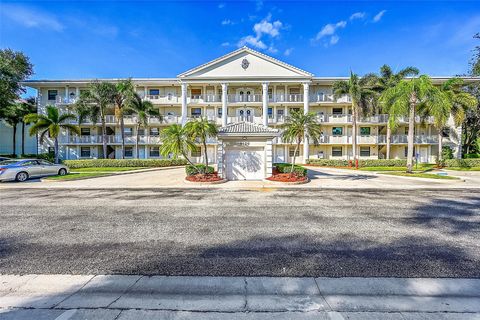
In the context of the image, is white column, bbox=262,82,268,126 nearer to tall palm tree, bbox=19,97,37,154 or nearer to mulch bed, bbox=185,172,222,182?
mulch bed, bbox=185,172,222,182

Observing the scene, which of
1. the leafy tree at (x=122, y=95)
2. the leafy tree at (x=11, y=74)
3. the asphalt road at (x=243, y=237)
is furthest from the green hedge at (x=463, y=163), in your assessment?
the leafy tree at (x=11, y=74)

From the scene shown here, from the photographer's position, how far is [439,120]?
20.6 m

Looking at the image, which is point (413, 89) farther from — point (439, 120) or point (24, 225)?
point (24, 225)

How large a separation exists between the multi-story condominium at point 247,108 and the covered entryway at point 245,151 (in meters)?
13.7

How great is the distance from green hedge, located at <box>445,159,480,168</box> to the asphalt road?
74.5 feet

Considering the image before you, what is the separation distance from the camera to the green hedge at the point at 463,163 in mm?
26875

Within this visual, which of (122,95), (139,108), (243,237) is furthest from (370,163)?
(122,95)

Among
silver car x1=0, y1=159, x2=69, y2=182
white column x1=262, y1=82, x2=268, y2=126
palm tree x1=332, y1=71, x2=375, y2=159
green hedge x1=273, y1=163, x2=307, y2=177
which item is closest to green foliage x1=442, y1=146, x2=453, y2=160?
palm tree x1=332, y1=71, x2=375, y2=159

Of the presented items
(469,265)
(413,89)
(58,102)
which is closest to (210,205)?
(469,265)

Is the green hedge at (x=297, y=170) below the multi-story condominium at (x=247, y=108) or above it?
below

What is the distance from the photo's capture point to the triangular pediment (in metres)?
31.2

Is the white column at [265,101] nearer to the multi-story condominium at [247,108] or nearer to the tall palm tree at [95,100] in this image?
the multi-story condominium at [247,108]

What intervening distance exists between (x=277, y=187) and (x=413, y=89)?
16.7 meters

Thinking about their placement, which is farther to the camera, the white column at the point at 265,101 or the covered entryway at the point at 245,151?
the white column at the point at 265,101
